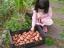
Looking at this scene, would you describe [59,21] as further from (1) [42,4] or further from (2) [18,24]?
(2) [18,24]

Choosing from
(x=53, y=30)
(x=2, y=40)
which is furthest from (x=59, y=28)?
(x=2, y=40)

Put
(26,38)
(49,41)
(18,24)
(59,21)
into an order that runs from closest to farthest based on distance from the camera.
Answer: (26,38)
(49,41)
(18,24)
(59,21)

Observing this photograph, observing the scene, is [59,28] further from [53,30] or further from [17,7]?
[17,7]

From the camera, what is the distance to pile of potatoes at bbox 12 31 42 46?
4715 mm

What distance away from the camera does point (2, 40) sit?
5.11 meters

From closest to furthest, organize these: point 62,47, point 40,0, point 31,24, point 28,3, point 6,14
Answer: point 62,47 < point 40,0 < point 31,24 < point 28,3 < point 6,14

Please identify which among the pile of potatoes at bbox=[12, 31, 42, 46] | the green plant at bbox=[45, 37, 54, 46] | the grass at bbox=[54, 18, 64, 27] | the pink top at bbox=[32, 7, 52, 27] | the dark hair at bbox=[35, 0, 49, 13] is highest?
the dark hair at bbox=[35, 0, 49, 13]

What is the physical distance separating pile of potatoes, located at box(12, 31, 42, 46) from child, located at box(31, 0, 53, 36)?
14cm

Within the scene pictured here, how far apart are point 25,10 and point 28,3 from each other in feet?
0.88

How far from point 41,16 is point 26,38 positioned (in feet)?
2.68

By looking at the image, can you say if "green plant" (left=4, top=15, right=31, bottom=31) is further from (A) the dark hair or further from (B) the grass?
(B) the grass

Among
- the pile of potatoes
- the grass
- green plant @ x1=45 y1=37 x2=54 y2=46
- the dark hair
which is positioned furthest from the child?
the grass

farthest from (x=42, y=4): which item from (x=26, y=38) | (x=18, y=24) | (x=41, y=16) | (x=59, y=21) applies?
(x=59, y=21)

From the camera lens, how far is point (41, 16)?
211 inches
